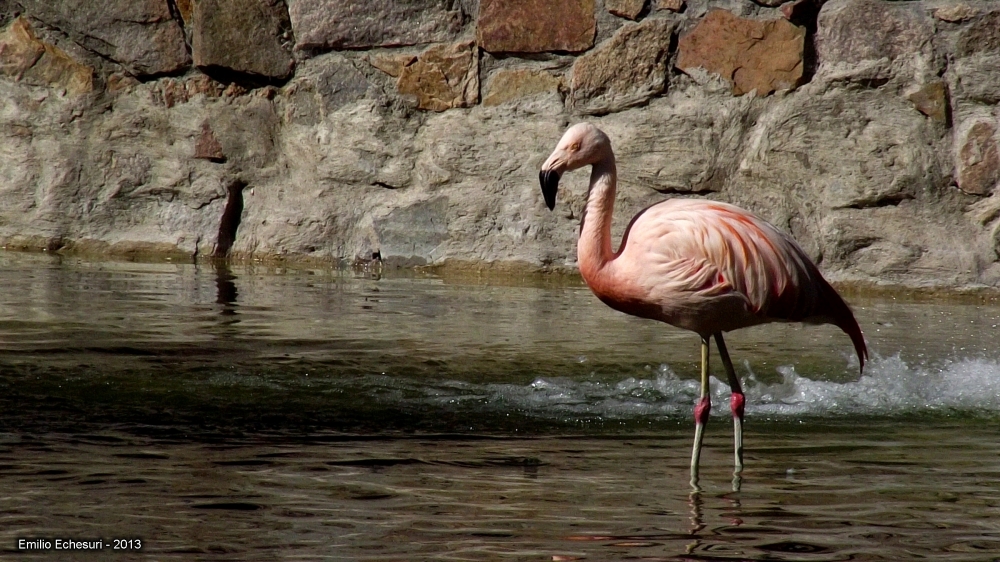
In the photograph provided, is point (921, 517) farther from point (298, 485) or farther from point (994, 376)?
point (994, 376)

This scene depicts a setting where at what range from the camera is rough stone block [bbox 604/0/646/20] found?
5980 millimetres

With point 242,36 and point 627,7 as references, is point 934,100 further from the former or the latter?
point 242,36

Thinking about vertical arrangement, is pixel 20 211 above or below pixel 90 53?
below

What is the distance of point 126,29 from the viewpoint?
21.3ft

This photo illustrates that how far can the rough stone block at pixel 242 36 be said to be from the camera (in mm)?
6379

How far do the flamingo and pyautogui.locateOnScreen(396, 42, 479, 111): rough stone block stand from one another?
2745 mm

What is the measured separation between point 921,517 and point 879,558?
1.07 feet

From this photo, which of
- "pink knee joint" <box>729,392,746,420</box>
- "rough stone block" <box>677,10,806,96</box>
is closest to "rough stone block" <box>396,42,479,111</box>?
"rough stone block" <box>677,10,806,96</box>

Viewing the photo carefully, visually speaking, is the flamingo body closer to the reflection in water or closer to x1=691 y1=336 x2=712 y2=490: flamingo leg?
x1=691 y1=336 x2=712 y2=490: flamingo leg

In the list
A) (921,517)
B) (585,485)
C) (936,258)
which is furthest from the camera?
(936,258)

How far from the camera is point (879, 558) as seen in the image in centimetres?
229

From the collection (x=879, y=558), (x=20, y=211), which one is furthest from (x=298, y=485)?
(x=20, y=211)

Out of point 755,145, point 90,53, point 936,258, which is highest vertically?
point 90,53

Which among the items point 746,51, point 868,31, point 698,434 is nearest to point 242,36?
point 746,51
